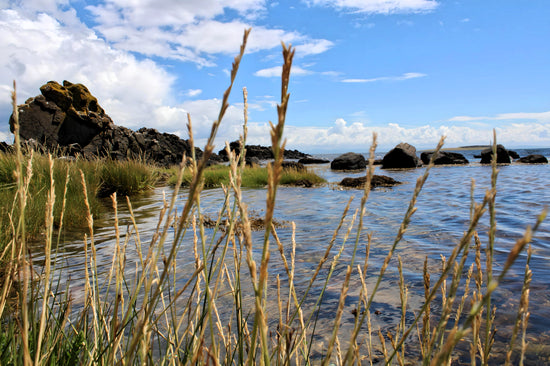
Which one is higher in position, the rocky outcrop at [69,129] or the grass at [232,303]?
the rocky outcrop at [69,129]

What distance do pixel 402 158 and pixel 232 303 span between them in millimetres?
30126

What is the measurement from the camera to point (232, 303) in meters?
3.69

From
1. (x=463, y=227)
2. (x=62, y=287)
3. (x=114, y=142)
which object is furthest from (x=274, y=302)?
(x=114, y=142)

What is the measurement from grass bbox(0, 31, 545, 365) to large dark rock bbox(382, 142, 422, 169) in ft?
87.3

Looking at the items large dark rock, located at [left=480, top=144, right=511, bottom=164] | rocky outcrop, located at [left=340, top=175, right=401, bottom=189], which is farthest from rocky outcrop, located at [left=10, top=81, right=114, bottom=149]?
large dark rock, located at [left=480, top=144, right=511, bottom=164]

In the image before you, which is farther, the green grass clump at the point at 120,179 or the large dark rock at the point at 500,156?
the large dark rock at the point at 500,156

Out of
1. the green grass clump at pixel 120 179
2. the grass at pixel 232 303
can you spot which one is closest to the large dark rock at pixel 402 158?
the green grass clump at pixel 120 179

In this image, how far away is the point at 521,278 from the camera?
4633 mm

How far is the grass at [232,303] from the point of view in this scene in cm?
72

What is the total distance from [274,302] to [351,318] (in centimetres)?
92

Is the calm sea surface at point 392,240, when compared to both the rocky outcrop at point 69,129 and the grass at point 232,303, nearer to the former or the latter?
the grass at point 232,303

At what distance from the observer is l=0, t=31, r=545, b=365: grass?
0.72m

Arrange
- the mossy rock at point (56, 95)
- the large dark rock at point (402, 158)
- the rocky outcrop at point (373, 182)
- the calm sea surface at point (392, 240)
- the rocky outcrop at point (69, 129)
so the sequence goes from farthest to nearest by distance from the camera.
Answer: the mossy rock at point (56, 95)
the rocky outcrop at point (69, 129)
the large dark rock at point (402, 158)
the rocky outcrop at point (373, 182)
the calm sea surface at point (392, 240)

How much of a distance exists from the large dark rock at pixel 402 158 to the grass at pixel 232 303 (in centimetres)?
2661
